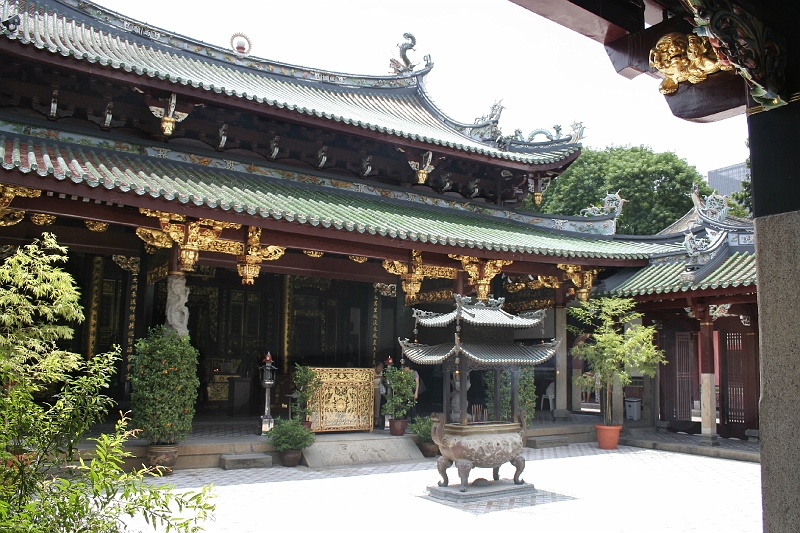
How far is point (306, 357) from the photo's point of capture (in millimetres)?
14992

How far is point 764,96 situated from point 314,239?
28.8 ft

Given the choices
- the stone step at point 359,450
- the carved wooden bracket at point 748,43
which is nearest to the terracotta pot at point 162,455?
the stone step at point 359,450

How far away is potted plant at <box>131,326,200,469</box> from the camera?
360 inches

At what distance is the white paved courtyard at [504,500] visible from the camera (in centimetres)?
679

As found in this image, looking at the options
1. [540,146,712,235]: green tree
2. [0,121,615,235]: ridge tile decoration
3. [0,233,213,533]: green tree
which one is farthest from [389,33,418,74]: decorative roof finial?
[540,146,712,235]: green tree

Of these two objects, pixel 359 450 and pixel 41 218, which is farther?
pixel 359 450

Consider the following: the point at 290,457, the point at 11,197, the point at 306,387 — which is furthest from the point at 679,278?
the point at 11,197

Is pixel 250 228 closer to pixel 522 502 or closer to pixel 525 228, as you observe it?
pixel 522 502

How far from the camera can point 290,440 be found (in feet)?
33.0

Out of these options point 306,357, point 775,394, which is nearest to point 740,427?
point 306,357

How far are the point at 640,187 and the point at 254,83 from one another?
909 inches

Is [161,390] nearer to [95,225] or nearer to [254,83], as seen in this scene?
[95,225]

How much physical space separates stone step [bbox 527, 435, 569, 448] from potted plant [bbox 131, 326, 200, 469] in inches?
260

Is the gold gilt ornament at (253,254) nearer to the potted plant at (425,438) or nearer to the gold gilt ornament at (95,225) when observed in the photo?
the gold gilt ornament at (95,225)
